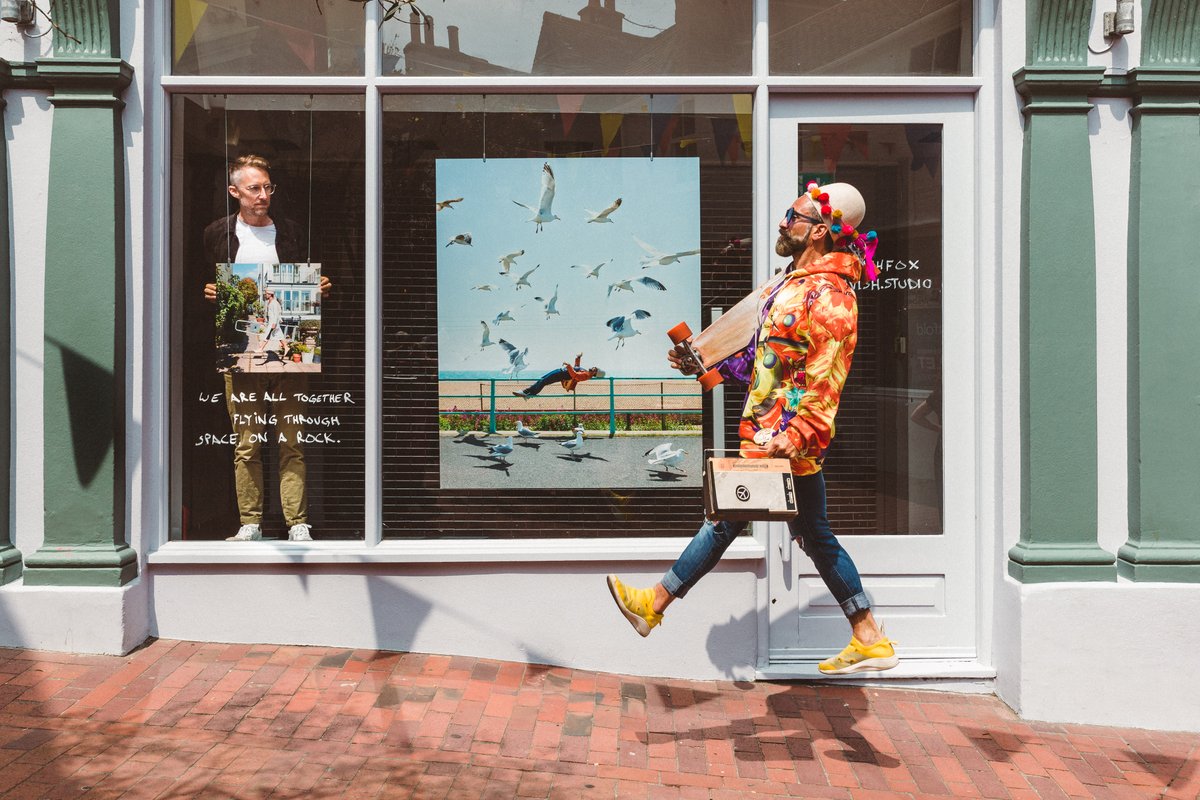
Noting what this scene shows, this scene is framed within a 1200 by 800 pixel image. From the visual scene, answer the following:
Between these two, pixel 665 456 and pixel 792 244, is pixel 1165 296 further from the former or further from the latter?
pixel 665 456

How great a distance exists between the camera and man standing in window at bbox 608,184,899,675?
3.85 metres

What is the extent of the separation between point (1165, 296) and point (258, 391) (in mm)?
4598

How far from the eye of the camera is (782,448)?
384cm

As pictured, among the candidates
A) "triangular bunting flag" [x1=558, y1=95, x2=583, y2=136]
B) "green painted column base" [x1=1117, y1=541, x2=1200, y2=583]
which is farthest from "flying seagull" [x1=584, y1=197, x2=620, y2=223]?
"green painted column base" [x1=1117, y1=541, x2=1200, y2=583]

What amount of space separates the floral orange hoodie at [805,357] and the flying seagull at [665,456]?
1200 mm

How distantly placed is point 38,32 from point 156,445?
2.12 m

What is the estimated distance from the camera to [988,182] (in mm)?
4961

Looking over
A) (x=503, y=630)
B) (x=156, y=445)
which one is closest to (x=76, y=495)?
(x=156, y=445)

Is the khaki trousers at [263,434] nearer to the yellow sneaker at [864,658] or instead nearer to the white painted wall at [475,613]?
the white painted wall at [475,613]

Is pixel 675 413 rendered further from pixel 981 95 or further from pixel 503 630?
pixel 981 95

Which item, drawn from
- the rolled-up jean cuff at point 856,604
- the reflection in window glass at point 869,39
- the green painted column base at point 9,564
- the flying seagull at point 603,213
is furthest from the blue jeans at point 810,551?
the green painted column base at point 9,564

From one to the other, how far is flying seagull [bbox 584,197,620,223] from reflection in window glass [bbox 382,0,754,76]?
679mm

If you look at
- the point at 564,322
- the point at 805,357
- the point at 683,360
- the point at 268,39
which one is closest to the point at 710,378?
the point at 683,360

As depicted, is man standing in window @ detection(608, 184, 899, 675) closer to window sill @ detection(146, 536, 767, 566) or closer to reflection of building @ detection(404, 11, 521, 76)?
window sill @ detection(146, 536, 767, 566)
